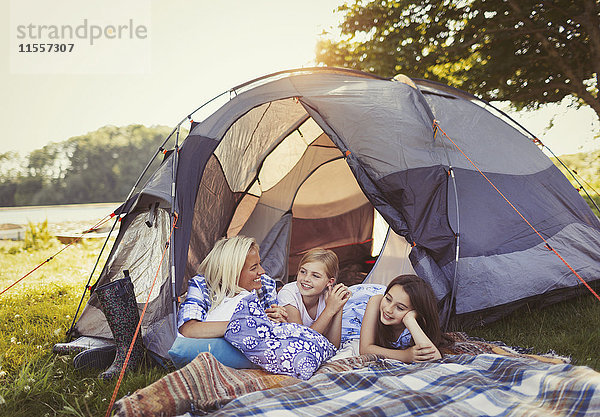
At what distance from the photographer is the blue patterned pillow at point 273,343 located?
7.20 ft

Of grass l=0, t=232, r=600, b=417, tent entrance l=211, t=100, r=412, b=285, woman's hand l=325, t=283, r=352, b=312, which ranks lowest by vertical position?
grass l=0, t=232, r=600, b=417

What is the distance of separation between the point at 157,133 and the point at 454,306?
30.6 m

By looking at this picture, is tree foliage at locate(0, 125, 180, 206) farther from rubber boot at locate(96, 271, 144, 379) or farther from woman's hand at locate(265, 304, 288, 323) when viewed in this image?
woman's hand at locate(265, 304, 288, 323)

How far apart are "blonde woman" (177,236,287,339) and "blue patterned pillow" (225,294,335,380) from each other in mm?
105

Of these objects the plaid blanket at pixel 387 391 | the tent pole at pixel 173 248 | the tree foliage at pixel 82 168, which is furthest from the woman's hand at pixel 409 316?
the tree foliage at pixel 82 168

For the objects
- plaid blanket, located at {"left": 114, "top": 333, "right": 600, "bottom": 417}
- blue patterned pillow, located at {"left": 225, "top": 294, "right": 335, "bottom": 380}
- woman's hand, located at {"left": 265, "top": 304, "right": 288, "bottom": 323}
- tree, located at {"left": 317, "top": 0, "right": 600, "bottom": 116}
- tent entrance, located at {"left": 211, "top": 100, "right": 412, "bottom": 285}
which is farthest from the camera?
tree, located at {"left": 317, "top": 0, "right": 600, "bottom": 116}

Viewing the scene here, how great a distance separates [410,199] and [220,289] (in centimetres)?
128

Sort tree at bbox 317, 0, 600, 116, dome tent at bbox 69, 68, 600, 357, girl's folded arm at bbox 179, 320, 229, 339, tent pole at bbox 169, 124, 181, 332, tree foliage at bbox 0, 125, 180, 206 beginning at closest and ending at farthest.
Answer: girl's folded arm at bbox 179, 320, 229, 339
tent pole at bbox 169, 124, 181, 332
dome tent at bbox 69, 68, 600, 357
tree at bbox 317, 0, 600, 116
tree foliage at bbox 0, 125, 180, 206

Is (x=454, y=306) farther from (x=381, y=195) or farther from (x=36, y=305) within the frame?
(x=36, y=305)

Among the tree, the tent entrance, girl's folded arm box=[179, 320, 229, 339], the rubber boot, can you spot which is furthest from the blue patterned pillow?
the tree

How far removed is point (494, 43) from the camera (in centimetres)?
749

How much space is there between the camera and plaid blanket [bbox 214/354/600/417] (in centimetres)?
168

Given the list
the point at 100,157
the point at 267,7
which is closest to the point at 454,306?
the point at 267,7

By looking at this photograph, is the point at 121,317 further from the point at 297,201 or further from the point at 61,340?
the point at 297,201
